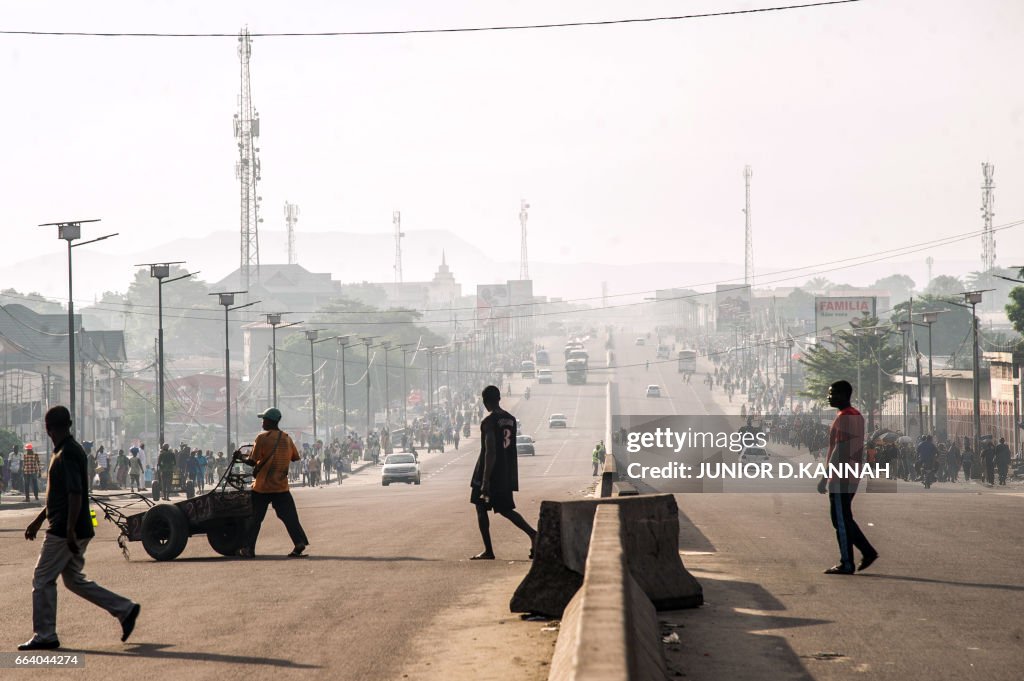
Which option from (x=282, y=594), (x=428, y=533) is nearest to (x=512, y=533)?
(x=428, y=533)

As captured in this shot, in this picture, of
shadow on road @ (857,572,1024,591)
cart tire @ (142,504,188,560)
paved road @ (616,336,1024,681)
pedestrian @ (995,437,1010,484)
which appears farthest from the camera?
pedestrian @ (995,437,1010,484)

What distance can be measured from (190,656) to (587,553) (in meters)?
2.85

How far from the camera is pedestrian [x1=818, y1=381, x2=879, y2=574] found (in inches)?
472

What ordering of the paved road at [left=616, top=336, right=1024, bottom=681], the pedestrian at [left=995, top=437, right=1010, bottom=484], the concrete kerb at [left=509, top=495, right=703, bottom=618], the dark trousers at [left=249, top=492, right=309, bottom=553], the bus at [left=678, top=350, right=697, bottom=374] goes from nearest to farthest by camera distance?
the paved road at [left=616, top=336, right=1024, bottom=681]
the concrete kerb at [left=509, top=495, right=703, bottom=618]
the dark trousers at [left=249, top=492, right=309, bottom=553]
the pedestrian at [left=995, top=437, right=1010, bottom=484]
the bus at [left=678, top=350, right=697, bottom=374]

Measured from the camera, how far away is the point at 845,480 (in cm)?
1201

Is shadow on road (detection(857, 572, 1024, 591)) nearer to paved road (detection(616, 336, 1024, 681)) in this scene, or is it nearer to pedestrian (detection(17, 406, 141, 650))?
paved road (detection(616, 336, 1024, 681))

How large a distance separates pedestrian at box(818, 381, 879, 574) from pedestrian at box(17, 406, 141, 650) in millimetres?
6233

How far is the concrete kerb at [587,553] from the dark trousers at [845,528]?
1.73m

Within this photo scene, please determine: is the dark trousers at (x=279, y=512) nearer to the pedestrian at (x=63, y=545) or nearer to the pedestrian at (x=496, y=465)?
the pedestrian at (x=496, y=465)

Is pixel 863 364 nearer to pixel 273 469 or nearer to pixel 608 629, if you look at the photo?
pixel 273 469

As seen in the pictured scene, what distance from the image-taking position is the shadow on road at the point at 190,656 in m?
8.33

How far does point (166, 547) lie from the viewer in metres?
14.8

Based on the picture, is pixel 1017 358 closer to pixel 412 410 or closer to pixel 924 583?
pixel 924 583

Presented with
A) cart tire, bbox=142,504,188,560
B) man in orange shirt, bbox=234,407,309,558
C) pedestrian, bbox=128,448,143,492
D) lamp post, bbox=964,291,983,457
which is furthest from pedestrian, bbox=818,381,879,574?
lamp post, bbox=964,291,983,457
